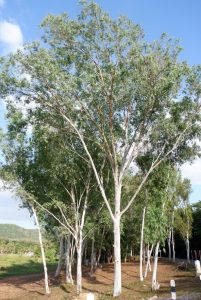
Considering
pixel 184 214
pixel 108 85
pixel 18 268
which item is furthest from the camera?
pixel 18 268

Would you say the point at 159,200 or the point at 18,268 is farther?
the point at 18,268

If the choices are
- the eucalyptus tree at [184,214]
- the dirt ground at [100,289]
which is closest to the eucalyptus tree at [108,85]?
the dirt ground at [100,289]

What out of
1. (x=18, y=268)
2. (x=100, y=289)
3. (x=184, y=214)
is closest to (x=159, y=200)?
(x=100, y=289)

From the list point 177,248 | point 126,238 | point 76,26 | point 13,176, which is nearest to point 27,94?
point 76,26

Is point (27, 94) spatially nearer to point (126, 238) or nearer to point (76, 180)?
point (76, 180)

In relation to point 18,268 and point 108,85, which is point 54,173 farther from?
point 18,268

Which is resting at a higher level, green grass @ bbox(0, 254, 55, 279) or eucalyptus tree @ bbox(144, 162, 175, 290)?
eucalyptus tree @ bbox(144, 162, 175, 290)

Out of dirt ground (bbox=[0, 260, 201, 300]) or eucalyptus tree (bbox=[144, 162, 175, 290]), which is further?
eucalyptus tree (bbox=[144, 162, 175, 290])

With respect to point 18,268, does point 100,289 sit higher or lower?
lower

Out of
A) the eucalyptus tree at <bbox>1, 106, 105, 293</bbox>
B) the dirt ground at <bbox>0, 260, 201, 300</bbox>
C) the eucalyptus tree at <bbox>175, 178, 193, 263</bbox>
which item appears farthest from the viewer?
the eucalyptus tree at <bbox>175, 178, 193, 263</bbox>

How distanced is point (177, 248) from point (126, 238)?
19.3 meters

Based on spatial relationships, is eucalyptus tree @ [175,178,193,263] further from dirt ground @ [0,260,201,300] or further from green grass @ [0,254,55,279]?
green grass @ [0,254,55,279]

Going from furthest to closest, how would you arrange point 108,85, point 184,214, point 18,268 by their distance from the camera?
point 18,268
point 184,214
point 108,85

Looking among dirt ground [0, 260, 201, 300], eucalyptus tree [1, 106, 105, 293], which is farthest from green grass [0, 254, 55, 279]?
eucalyptus tree [1, 106, 105, 293]
